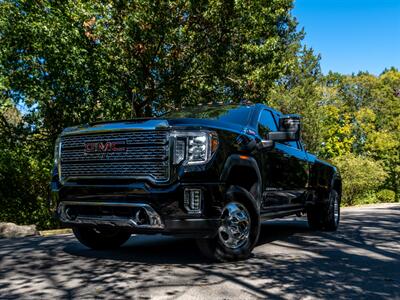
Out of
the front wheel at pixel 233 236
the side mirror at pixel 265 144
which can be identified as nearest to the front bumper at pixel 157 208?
the front wheel at pixel 233 236

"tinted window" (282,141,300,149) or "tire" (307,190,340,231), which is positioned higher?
"tinted window" (282,141,300,149)

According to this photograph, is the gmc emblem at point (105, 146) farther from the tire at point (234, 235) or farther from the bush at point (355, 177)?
the bush at point (355, 177)

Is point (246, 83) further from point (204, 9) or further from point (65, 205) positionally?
point (65, 205)

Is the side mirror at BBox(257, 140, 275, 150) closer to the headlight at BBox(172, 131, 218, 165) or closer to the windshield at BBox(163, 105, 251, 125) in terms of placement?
the windshield at BBox(163, 105, 251, 125)

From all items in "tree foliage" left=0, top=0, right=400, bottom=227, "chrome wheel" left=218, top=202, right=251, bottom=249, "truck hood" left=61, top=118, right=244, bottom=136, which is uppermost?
"tree foliage" left=0, top=0, right=400, bottom=227

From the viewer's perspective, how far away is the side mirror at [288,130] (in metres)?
5.86

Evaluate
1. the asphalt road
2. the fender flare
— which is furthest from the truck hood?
the asphalt road

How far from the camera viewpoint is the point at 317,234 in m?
7.92

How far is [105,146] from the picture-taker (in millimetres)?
4941

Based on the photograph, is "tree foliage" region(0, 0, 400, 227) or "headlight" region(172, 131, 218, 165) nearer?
"headlight" region(172, 131, 218, 165)

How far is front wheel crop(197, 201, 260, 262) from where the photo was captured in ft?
16.1

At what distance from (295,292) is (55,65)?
10.9m

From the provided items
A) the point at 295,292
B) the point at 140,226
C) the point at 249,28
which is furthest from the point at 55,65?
the point at 295,292

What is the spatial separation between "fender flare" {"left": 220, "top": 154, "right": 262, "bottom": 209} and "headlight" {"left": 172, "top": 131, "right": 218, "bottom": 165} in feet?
0.94
